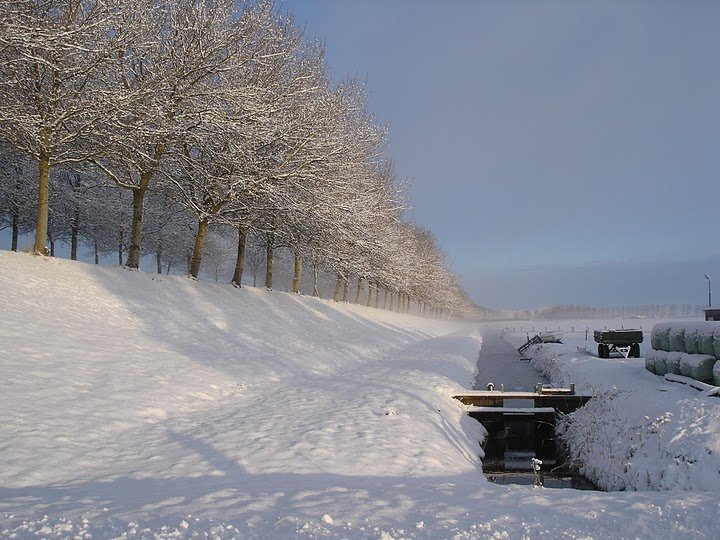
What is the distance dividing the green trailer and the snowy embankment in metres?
10.6

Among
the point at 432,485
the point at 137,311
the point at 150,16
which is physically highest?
the point at 150,16

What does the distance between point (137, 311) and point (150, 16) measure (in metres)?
8.47

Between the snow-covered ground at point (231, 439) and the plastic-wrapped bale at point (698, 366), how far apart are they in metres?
0.61

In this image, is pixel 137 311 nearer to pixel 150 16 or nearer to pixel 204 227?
pixel 204 227

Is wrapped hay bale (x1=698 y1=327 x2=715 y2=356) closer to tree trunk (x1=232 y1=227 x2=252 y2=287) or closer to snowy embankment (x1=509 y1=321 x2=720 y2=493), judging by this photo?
snowy embankment (x1=509 y1=321 x2=720 y2=493)

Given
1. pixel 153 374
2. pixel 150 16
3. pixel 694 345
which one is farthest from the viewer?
pixel 150 16

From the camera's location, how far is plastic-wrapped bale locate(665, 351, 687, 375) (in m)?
13.8

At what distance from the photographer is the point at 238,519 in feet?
14.0

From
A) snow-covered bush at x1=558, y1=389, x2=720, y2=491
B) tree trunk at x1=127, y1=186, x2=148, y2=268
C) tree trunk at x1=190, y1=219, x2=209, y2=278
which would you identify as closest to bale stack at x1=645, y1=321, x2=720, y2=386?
snow-covered bush at x1=558, y1=389, x2=720, y2=491

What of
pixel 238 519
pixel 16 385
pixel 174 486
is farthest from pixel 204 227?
pixel 238 519

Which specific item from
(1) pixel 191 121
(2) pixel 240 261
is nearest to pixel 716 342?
(1) pixel 191 121

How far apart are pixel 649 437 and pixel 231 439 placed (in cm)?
711

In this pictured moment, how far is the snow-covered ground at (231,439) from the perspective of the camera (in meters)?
4.33

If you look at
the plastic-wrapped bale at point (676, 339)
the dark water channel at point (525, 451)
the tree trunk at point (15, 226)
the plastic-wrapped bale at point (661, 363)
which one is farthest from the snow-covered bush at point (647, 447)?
the tree trunk at point (15, 226)
